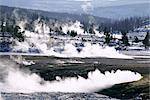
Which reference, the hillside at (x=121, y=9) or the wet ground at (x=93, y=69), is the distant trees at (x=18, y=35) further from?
the hillside at (x=121, y=9)

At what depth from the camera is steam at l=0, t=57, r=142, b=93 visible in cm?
2205

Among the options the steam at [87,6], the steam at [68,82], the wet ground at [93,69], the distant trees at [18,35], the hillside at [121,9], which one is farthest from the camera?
the distant trees at [18,35]

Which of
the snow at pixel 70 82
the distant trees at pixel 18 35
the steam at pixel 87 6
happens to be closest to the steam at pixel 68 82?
the snow at pixel 70 82

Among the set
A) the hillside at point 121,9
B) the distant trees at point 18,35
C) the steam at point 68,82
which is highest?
the hillside at point 121,9

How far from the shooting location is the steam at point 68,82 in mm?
22047

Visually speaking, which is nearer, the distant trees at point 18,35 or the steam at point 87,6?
the steam at point 87,6

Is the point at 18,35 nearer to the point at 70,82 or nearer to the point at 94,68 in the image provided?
the point at 94,68

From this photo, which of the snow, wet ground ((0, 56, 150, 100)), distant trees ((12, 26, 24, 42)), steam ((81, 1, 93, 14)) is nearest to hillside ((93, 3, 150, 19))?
steam ((81, 1, 93, 14))

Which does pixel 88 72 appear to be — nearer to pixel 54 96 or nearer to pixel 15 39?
pixel 54 96

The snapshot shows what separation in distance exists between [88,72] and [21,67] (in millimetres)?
A: 4685

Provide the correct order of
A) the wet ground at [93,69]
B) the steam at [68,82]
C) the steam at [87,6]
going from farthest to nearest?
the steam at [87,6] < the steam at [68,82] < the wet ground at [93,69]

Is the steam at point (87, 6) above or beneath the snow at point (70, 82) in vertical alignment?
above

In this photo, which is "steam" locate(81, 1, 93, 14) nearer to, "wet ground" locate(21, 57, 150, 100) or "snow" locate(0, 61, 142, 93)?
"wet ground" locate(21, 57, 150, 100)

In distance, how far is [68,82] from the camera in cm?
2277
